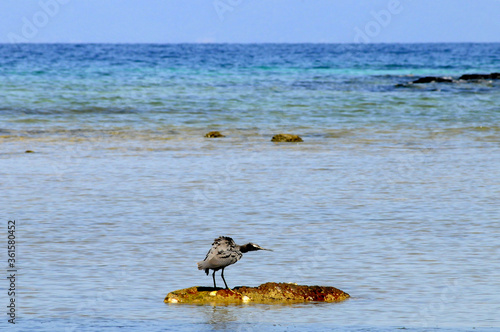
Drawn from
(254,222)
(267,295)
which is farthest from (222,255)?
(254,222)

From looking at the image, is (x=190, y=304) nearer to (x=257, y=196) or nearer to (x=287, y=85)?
(x=257, y=196)

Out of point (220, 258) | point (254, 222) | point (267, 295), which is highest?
point (254, 222)

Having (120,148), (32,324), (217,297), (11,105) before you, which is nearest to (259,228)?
(217,297)

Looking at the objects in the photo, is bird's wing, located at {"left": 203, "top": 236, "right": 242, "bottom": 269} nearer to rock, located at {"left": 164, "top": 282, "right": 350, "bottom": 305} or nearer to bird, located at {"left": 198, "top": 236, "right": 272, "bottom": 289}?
bird, located at {"left": 198, "top": 236, "right": 272, "bottom": 289}

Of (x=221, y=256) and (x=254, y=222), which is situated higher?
(x=254, y=222)

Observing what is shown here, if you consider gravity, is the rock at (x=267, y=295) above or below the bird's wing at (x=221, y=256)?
below

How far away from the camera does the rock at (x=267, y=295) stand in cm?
826

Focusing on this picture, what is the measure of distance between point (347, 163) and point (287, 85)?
35479 millimetres

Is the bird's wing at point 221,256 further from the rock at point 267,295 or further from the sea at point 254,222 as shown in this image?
the sea at point 254,222

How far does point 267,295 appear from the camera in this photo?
326 inches

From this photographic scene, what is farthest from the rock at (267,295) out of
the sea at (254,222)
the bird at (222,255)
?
the bird at (222,255)

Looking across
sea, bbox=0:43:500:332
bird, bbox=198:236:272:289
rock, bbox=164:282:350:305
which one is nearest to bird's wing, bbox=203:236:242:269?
bird, bbox=198:236:272:289

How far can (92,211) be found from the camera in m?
12.9

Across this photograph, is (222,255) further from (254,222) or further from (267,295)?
(254,222)
